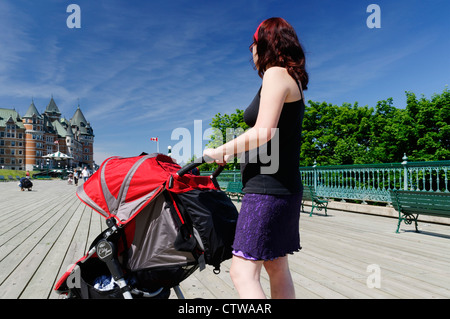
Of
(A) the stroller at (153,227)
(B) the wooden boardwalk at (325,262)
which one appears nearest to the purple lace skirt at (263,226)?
(A) the stroller at (153,227)

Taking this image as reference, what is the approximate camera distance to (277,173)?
169 centimetres

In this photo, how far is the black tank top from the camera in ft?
5.53

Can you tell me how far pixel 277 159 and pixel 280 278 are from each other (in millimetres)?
706

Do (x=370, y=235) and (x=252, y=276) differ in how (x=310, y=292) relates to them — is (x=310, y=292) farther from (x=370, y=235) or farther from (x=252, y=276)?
(x=370, y=235)

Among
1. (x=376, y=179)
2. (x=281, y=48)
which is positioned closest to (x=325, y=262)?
(x=281, y=48)

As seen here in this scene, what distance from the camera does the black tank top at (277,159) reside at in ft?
5.53

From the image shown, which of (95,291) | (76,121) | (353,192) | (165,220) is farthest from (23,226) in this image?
(76,121)

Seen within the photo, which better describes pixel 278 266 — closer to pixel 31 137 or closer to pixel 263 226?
pixel 263 226

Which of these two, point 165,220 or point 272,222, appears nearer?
point 272,222

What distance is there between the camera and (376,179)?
10477mm

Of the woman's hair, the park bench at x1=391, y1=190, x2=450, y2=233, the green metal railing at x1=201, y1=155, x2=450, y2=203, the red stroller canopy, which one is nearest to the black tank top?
the woman's hair

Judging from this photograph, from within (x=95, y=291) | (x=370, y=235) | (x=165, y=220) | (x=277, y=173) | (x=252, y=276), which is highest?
(x=277, y=173)

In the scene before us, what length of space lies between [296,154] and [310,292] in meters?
2.06

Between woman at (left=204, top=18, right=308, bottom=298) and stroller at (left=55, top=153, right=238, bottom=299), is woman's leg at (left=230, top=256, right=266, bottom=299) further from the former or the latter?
stroller at (left=55, top=153, right=238, bottom=299)
